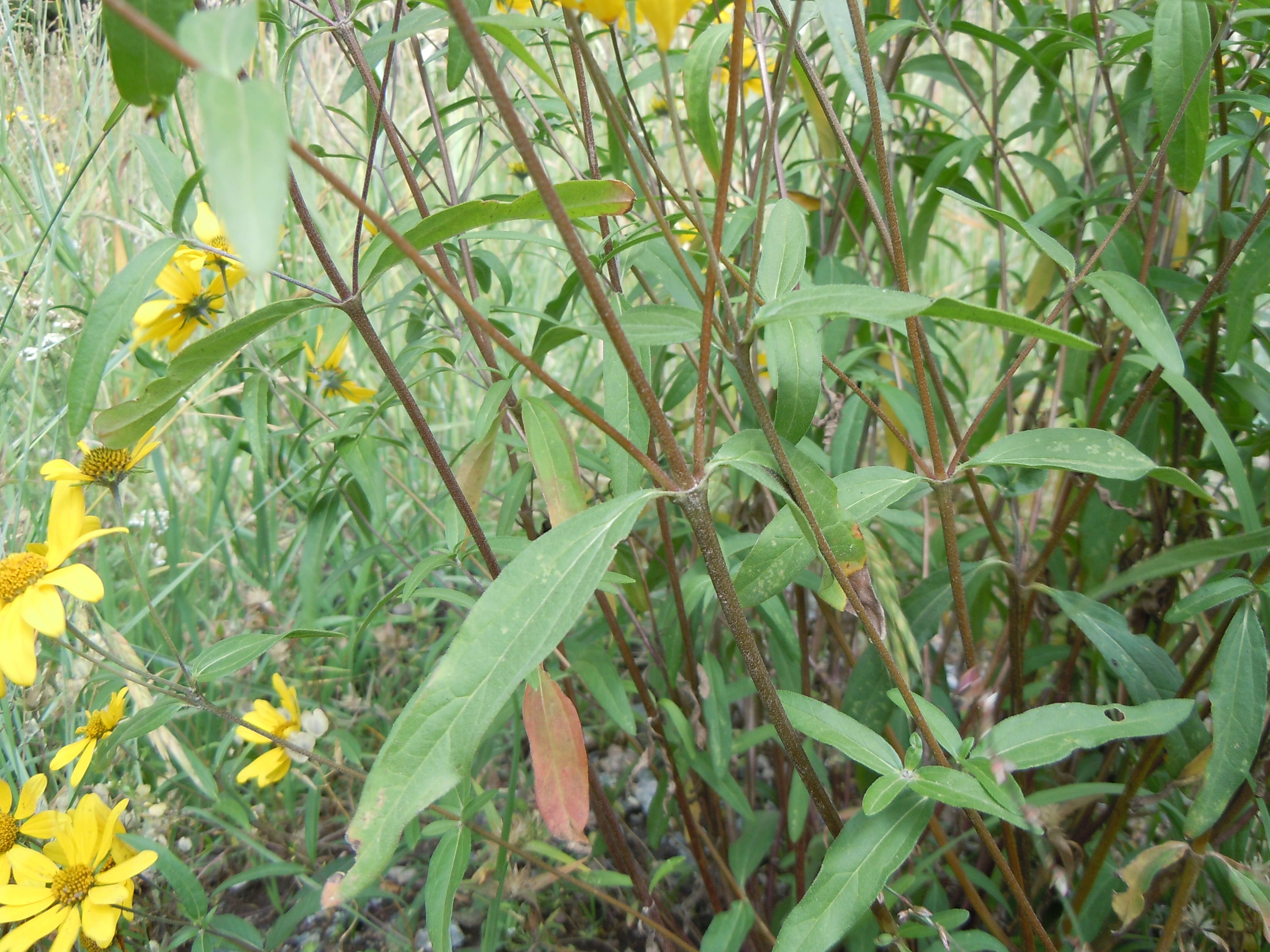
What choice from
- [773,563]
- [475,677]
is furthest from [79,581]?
[773,563]

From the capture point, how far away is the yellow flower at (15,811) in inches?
37.0

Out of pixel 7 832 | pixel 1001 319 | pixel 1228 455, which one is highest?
pixel 1001 319

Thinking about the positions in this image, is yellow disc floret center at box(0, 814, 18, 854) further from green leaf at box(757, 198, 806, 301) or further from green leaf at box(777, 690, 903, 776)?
green leaf at box(757, 198, 806, 301)

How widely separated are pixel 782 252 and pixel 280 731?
81 centimetres

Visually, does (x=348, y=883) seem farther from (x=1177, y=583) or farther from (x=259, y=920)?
(x=1177, y=583)

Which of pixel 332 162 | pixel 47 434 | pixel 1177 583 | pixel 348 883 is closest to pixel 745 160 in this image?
pixel 1177 583

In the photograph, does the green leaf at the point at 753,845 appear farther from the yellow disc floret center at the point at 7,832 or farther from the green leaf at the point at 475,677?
the yellow disc floret center at the point at 7,832

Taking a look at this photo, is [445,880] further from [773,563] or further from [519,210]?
[519,210]

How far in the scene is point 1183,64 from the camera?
71 centimetres

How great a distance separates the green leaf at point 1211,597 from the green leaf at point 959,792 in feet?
0.96

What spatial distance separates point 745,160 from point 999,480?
51 cm

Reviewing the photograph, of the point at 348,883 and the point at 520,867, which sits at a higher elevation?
the point at 348,883

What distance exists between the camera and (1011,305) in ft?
4.80

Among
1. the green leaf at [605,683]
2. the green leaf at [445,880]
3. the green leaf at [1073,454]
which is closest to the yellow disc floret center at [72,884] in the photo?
the green leaf at [445,880]
